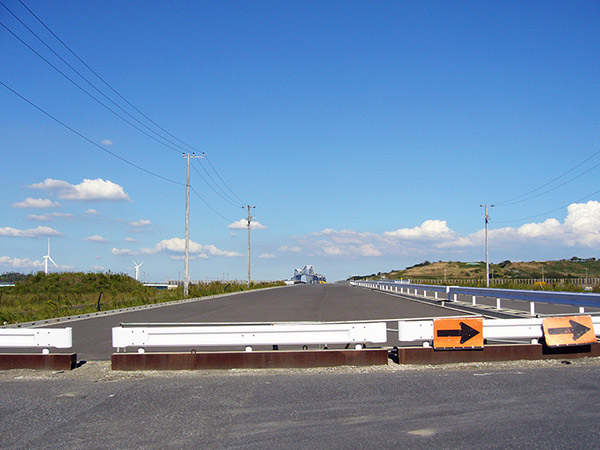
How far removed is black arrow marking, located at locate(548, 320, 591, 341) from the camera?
1073cm

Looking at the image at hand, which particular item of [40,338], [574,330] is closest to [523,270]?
[574,330]

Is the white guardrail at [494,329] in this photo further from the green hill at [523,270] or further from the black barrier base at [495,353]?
the green hill at [523,270]

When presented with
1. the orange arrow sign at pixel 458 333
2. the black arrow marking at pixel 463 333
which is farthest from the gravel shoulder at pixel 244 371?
the black arrow marking at pixel 463 333

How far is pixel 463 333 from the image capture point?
10453mm

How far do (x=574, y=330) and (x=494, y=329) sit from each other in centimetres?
158

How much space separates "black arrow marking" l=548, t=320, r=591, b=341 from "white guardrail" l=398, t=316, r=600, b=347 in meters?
0.25

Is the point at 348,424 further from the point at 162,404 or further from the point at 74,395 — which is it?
the point at 74,395

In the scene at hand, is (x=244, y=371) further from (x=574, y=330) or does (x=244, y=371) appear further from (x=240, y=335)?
(x=574, y=330)

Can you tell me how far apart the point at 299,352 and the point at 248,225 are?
6993 centimetres

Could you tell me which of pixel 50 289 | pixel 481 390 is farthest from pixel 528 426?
pixel 50 289

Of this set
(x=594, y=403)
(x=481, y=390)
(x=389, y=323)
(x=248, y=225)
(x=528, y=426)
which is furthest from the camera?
(x=248, y=225)

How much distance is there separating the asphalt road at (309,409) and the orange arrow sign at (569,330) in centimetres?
75

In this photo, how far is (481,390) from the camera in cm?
812

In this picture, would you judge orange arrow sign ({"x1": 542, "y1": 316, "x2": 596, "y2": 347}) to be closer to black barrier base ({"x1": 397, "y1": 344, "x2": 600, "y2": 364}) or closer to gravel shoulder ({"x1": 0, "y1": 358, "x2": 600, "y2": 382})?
black barrier base ({"x1": 397, "y1": 344, "x2": 600, "y2": 364})
